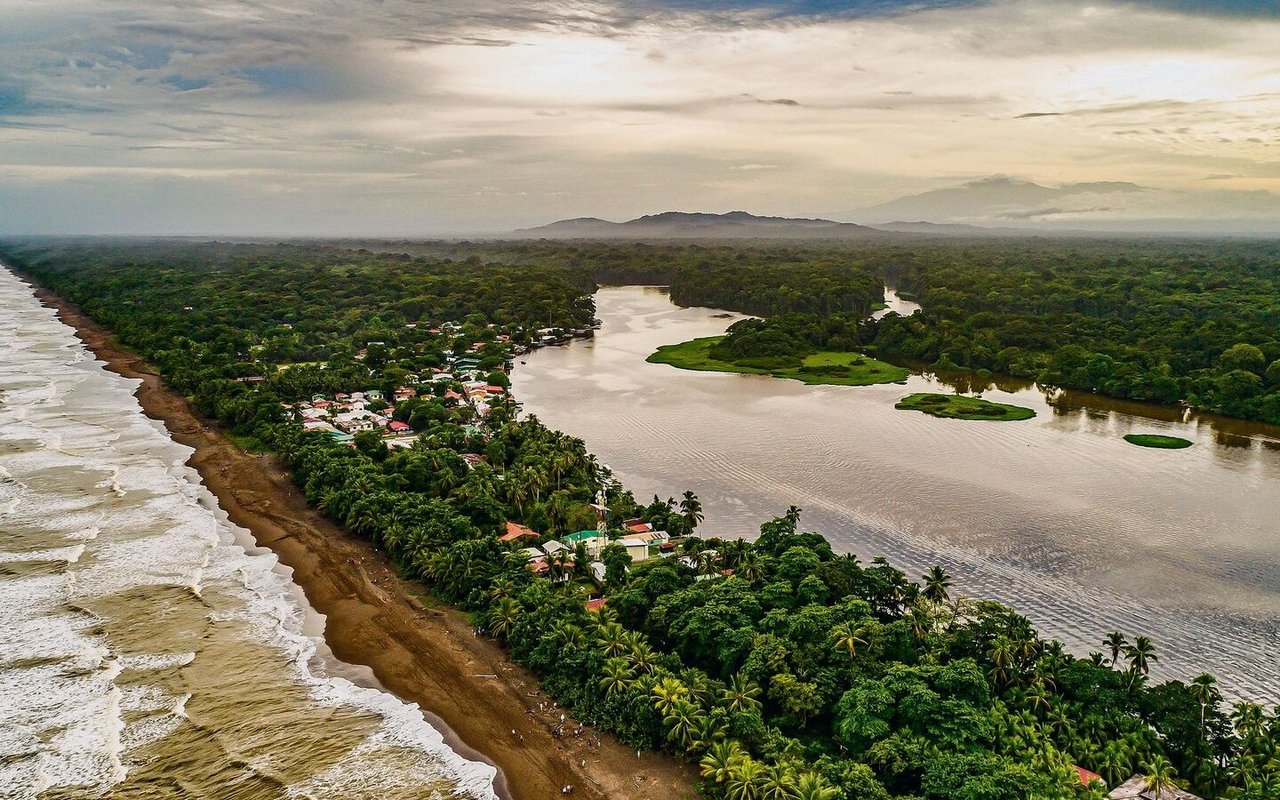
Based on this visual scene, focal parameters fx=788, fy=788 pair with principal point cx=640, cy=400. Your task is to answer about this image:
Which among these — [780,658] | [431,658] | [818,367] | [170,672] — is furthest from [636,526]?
[818,367]

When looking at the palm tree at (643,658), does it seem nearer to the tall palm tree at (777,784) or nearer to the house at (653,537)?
the tall palm tree at (777,784)

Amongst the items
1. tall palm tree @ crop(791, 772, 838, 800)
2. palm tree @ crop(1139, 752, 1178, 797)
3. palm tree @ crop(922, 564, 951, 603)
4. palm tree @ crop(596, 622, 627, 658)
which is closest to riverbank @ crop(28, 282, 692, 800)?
palm tree @ crop(596, 622, 627, 658)

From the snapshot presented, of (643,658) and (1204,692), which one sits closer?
(1204,692)

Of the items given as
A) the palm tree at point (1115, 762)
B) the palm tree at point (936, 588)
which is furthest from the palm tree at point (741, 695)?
the palm tree at point (1115, 762)

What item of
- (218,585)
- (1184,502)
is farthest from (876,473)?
(218,585)

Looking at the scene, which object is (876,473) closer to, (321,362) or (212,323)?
(321,362)

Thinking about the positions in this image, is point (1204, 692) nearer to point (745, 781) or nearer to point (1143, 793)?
point (1143, 793)
